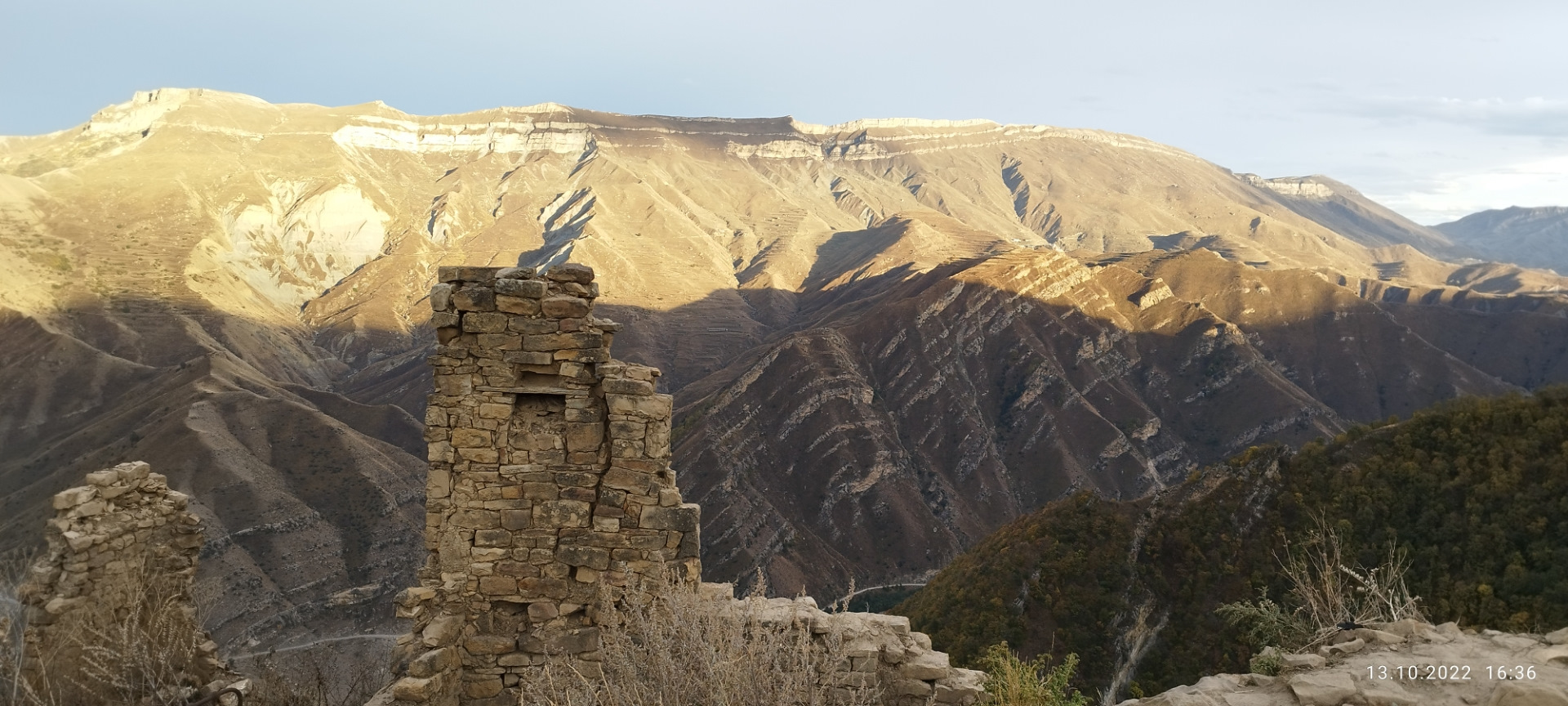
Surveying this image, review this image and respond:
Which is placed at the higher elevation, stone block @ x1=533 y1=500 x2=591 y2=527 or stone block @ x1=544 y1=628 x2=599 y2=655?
stone block @ x1=533 y1=500 x2=591 y2=527

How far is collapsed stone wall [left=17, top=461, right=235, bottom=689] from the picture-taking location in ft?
33.8

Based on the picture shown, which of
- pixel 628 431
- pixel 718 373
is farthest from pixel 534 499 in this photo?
pixel 718 373

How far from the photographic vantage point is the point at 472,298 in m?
8.75

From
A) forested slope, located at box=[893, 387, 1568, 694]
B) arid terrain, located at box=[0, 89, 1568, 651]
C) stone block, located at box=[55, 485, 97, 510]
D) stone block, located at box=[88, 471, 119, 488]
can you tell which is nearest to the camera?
stone block, located at box=[55, 485, 97, 510]

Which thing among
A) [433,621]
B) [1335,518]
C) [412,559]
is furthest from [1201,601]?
[412,559]

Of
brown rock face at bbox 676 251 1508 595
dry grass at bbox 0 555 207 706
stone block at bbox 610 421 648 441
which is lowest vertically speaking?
brown rock face at bbox 676 251 1508 595

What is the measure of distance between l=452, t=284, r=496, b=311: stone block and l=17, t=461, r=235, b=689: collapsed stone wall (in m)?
5.80

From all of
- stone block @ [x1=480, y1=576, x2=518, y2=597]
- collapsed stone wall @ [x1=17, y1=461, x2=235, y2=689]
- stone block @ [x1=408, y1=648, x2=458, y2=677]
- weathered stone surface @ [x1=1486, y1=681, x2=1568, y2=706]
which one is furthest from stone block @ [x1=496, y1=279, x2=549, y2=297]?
weathered stone surface @ [x1=1486, y1=681, x2=1568, y2=706]

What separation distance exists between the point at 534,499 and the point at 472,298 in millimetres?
2270

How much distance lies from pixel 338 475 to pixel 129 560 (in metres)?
53.5

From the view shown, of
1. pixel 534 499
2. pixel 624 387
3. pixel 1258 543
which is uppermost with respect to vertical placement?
pixel 624 387

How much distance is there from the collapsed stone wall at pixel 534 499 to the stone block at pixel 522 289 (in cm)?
1

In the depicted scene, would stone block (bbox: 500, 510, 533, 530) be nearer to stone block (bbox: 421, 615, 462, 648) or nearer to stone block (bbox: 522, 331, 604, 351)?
stone block (bbox: 421, 615, 462, 648)

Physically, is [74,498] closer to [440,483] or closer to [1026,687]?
[440,483]
